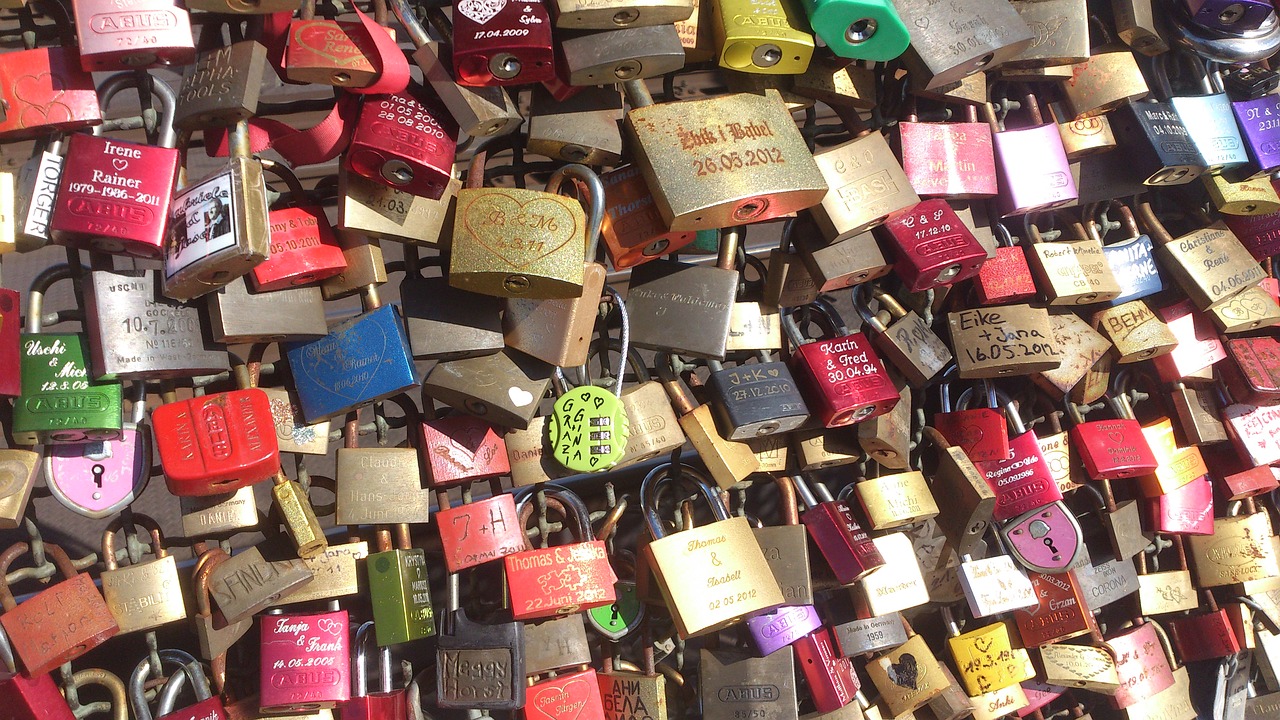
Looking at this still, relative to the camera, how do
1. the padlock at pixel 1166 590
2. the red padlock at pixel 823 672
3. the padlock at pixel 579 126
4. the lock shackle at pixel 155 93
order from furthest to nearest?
the padlock at pixel 1166 590 → the red padlock at pixel 823 672 → the padlock at pixel 579 126 → the lock shackle at pixel 155 93

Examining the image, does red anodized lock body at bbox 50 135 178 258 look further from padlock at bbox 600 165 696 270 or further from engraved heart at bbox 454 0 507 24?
padlock at bbox 600 165 696 270

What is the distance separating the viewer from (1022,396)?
195cm

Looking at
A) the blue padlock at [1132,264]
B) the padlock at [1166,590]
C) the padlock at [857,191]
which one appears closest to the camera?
the padlock at [857,191]

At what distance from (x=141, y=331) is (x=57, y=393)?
0.14 metres

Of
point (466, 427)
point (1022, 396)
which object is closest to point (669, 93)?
point (466, 427)

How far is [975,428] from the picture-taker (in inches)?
72.1

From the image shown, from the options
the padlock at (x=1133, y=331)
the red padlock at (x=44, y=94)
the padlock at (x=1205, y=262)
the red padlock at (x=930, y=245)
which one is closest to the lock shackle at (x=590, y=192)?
the red padlock at (x=930, y=245)

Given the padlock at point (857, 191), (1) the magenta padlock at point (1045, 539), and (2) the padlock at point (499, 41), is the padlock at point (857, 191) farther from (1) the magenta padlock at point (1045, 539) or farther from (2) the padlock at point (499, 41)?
(1) the magenta padlock at point (1045, 539)

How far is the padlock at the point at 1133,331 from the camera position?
1.92m

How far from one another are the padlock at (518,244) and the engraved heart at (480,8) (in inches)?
10.0

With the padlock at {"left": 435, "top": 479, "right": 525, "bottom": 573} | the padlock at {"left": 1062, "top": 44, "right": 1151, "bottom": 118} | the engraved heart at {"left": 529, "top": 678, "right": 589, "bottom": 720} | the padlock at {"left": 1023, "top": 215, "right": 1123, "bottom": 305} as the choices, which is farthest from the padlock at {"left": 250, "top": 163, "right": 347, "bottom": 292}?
the padlock at {"left": 1062, "top": 44, "right": 1151, "bottom": 118}

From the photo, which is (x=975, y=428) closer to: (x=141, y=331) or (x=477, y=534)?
(x=477, y=534)

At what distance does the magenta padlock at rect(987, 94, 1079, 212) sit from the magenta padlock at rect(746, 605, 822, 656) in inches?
34.1

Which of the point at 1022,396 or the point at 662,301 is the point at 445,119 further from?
the point at 1022,396
